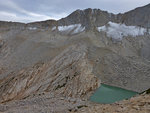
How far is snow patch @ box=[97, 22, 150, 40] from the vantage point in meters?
36.9

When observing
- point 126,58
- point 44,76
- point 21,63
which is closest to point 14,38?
point 21,63

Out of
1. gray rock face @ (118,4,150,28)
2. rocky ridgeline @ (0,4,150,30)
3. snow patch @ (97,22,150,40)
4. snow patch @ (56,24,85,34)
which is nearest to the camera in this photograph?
snow patch @ (97,22,150,40)

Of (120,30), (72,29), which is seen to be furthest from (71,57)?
(120,30)

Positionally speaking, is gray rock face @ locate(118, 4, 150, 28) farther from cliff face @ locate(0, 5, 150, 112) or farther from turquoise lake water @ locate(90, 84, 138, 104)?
turquoise lake water @ locate(90, 84, 138, 104)

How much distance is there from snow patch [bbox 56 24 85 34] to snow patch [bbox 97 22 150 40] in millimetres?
4580

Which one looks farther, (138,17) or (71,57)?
(138,17)

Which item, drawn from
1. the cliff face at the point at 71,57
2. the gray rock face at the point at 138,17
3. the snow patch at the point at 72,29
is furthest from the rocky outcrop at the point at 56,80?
the gray rock face at the point at 138,17

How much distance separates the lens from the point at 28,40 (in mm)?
37219

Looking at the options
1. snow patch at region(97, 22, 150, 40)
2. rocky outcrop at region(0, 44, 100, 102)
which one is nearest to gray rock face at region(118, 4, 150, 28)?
snow patch at region(97, 22, 150, 40)

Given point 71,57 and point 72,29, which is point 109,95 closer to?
point 71,57

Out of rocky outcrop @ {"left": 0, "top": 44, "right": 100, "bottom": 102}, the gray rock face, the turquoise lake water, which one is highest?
the gray rock face

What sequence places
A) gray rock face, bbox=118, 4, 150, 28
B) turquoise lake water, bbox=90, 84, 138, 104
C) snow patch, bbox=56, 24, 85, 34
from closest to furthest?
turquoise lake water, bbox=90, 84, 138, 104 → gray rock face, bbox=118, 4, 150, 28 → snow patch, bbox=56, 24, 85, 34

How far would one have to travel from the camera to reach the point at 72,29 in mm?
41094

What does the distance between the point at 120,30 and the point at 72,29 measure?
38.4ft
